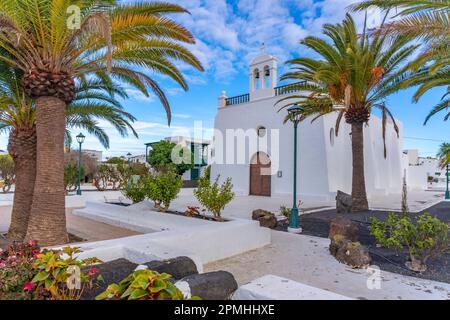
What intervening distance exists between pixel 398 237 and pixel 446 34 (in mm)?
4452

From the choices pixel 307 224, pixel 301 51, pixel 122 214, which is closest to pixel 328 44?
pixel 301 51

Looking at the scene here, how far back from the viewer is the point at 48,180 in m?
5.32

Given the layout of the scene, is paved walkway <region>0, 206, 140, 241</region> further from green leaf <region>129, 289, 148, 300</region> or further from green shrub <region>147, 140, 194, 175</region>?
green shrub <region>147, 140, 194, 175</region>

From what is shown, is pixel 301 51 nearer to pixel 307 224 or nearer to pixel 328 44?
pixel 328 44

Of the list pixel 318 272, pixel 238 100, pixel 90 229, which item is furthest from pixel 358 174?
pixel 238 100

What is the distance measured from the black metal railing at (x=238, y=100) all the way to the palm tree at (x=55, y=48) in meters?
14.9

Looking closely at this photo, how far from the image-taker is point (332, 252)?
235 inches

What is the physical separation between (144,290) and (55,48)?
16.7ft

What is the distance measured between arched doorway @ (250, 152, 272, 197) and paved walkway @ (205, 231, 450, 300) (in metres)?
12.2

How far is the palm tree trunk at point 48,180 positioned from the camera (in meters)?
5.23

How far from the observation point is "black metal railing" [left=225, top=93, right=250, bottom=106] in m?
20.5

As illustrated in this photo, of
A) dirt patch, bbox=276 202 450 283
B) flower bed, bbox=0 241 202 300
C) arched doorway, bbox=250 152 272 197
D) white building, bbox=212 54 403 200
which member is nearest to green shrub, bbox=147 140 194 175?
white building, bbox=212 54 403 200

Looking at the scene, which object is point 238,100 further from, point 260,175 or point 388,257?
point 388,257

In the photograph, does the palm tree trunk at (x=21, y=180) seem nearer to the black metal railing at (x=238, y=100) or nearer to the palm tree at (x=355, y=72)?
the palm tree at (x=355, y=72)
